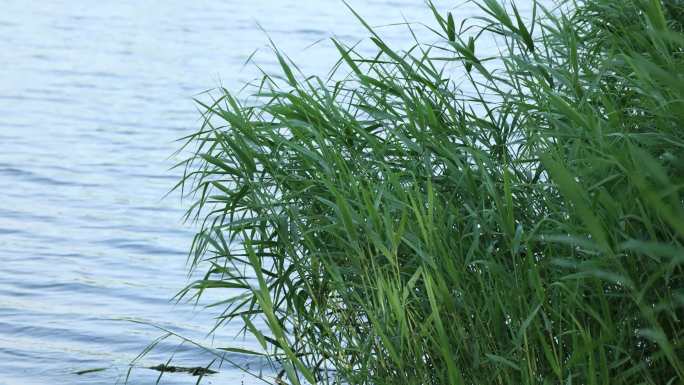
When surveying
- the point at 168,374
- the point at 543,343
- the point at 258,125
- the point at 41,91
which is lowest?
the point at 543,343

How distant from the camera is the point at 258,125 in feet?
13.3

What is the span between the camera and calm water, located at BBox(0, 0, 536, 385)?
5.74 m

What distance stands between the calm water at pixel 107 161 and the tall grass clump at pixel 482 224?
1.21 metres

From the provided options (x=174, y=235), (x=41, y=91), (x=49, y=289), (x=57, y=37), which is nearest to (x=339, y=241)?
(x=49, y=289)

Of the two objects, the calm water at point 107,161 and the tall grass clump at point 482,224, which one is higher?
the calm water at point 107,161

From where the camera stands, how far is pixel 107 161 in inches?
358

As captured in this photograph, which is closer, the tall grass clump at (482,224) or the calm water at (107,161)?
the tall grass clump at (482,224)

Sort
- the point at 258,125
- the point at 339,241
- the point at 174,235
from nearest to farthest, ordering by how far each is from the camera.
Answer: the point at 339,241 < the point at 258,125 < the point at 174,235

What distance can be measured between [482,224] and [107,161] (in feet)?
19.2

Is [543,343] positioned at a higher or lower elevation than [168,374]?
lower

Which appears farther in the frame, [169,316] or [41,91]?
[41,91]

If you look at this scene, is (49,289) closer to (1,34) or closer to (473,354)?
(473,354)

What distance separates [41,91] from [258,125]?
25.5 ft

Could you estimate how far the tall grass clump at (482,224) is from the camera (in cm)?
320
